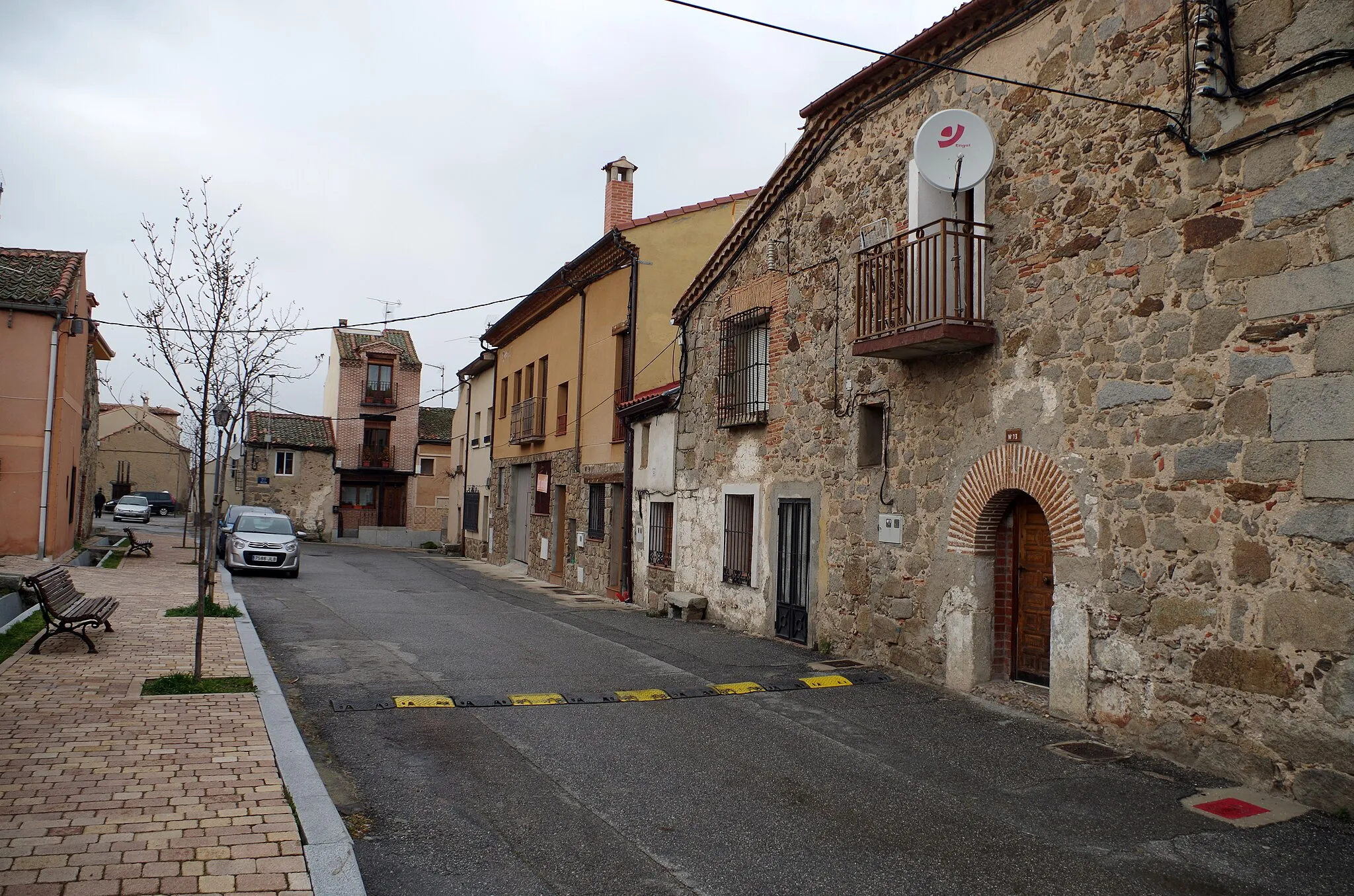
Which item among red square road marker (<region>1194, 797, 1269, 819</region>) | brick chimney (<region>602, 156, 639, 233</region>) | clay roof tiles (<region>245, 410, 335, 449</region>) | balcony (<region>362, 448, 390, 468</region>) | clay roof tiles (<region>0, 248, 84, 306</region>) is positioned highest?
brick chimney (<region>602, 156, 639, 233</region>)

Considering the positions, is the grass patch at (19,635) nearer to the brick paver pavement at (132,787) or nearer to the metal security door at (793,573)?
the brick paver pavement at (132,787)

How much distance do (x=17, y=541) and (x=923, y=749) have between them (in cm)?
1962

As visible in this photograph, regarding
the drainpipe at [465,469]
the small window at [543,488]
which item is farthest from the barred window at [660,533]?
the drainpipe at [465,469]

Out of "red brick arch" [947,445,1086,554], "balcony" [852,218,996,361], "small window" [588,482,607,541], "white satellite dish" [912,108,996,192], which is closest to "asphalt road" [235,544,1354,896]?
"red brick arch" [947,445,1086,554]

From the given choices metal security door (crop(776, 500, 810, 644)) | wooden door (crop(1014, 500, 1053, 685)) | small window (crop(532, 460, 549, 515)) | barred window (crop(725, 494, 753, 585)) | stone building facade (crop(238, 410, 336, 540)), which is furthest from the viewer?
stone building facade (crop(238, 410, 336, 540))

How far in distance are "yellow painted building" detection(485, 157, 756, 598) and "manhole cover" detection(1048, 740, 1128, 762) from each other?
33.4 ft

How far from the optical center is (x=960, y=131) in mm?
8633

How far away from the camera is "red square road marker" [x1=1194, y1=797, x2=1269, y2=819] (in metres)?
5.61

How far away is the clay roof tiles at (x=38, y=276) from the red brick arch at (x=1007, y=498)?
1887 cm

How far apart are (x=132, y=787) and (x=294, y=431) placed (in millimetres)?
43866

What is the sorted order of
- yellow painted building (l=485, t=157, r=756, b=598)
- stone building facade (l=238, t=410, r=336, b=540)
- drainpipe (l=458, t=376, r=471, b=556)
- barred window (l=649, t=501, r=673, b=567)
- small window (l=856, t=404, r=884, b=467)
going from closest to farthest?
small window (l=856, t=404, r=884, b=467) < barred window (l=649, t=501, r=673, b=567) < yellow painted building (l=485, t=157, r=756, b=598) < drainpipe (l=458, t=376, r=471, b=556) < stone building facade (l=238, t=410, r=336, b=540)

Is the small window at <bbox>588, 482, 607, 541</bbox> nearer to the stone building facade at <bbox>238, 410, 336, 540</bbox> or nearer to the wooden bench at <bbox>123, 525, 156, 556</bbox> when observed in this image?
the wooden bench at <bbox>123, 525, 156, 556</bbox>

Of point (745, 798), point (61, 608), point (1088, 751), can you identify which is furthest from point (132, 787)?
point (1088, 751)

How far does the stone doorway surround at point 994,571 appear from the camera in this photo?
756cm
